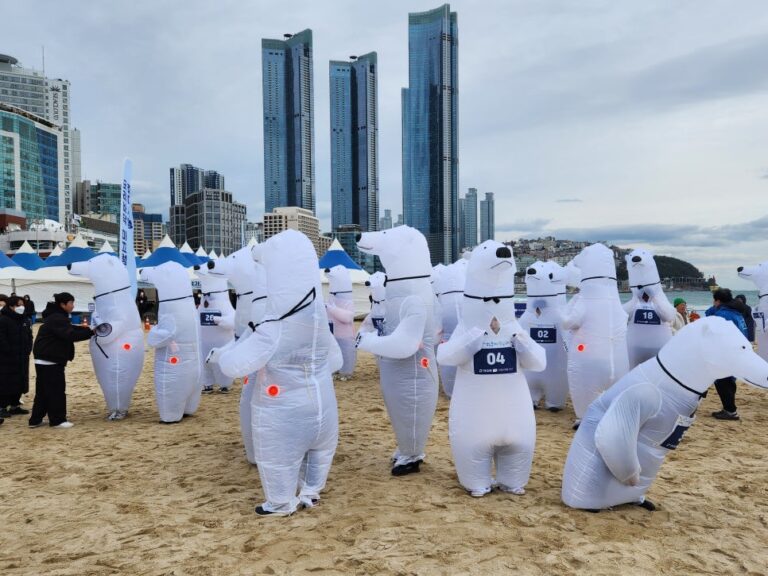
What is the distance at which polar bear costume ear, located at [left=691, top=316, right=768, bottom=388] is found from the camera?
3.22m

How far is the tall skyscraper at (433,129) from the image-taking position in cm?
7969

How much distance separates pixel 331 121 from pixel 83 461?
326 ft

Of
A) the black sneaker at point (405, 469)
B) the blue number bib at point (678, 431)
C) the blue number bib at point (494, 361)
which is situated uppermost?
the blue number bib at point (494, 361)

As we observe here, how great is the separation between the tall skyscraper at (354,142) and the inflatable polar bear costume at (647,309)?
8738 cm

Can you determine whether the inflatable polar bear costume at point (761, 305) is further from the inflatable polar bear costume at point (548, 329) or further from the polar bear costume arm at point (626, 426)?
the polar bear costume arm at point (626, 426)

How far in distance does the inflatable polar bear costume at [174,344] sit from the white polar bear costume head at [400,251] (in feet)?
9.54

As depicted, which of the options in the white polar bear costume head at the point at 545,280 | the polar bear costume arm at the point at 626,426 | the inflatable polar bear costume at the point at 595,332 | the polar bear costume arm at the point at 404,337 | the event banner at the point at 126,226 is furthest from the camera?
the event banner at the point at 126,226

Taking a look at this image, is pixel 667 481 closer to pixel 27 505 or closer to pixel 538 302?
pixel 538 302

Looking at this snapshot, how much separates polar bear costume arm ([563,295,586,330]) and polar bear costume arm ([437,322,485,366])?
2.44 meters

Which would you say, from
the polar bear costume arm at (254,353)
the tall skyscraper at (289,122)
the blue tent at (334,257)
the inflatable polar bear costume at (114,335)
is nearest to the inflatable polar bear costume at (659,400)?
the polar bear costume arm at (254,353)

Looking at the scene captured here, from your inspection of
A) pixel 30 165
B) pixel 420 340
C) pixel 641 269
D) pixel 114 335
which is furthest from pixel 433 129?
pixel 420 340

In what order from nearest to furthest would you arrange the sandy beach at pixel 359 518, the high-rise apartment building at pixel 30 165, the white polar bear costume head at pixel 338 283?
the sandy beach at pixel 359 518, the white polar bear costume head at pixel 338 283, the high-rise apartment building at pixel 30 165

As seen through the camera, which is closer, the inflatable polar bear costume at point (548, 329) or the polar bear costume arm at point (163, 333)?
the polar bear costume arm at point (163, 333)

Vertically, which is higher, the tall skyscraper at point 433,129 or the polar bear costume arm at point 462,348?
the tall skyscraper at point 433,129
